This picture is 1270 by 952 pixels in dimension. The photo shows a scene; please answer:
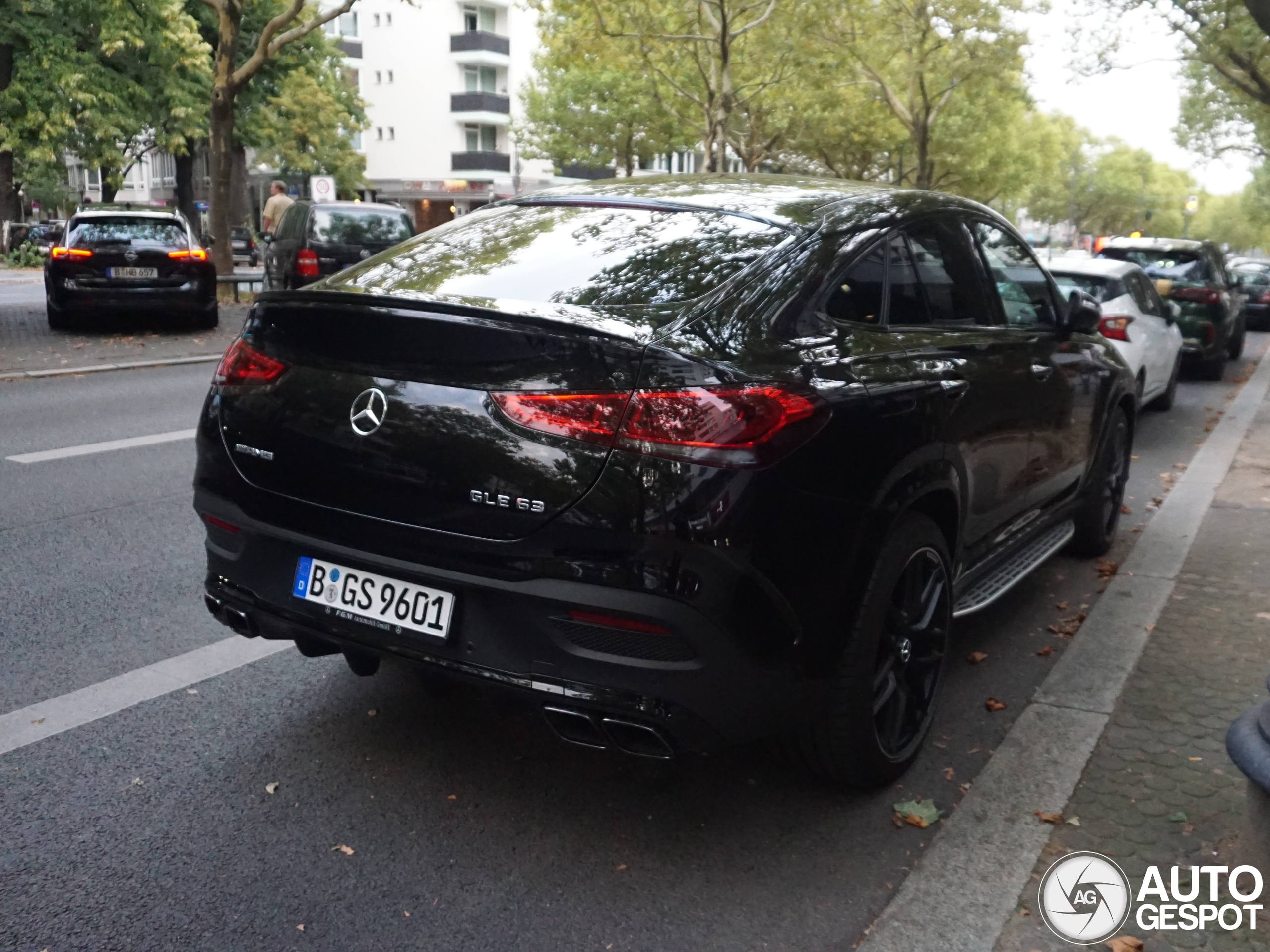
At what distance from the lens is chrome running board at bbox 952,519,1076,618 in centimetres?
425

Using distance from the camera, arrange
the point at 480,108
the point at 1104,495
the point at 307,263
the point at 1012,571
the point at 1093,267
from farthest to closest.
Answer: the point at 480,108
the point at 307,263
the point at 1093,267
the point at 1104,495
the point at 1012,571

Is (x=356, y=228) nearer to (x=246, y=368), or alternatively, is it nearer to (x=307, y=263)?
(x=307, y=263)

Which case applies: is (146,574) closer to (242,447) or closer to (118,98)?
(242,447)

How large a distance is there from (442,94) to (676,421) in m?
64.4

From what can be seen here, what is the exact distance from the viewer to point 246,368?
136 inches

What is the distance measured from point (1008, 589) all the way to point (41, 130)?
36.5 metres

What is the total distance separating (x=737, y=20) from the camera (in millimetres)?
30562

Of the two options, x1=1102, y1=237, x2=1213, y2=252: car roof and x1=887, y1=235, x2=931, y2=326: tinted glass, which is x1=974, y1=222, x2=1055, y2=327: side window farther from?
x1=1102, y1=237, x2=1213, y2=252: car roof

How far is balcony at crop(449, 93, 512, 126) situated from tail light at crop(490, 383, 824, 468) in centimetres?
6239

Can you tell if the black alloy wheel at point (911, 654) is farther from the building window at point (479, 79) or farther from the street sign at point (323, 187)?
the building window at point (479, 79)

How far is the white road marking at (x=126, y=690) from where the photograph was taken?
3795mm

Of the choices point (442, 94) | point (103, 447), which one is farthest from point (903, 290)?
point (442, 94)

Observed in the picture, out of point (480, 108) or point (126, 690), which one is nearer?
point (126, 690)

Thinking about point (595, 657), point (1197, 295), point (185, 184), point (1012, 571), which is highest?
point (185, 184)
